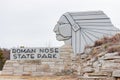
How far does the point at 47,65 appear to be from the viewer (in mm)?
21453

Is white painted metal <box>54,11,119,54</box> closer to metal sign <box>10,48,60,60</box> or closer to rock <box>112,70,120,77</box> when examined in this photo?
metal sign <box>10,48,60,60</box>

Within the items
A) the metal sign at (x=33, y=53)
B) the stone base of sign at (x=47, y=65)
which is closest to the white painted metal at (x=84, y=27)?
the stone base of sign at (x=47, y=65)

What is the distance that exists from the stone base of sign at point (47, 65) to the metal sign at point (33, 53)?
0.71 feet

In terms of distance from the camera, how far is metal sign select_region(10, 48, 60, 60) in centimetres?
2139

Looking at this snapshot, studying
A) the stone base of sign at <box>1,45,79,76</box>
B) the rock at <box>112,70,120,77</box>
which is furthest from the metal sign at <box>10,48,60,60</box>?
the rock at <box>112,70,120,77</box>

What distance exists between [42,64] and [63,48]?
145 centimetres

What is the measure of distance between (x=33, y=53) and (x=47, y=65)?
1026mm

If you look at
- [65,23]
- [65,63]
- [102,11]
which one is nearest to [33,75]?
[65,63]

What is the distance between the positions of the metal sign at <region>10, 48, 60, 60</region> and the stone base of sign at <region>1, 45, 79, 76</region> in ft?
0.71

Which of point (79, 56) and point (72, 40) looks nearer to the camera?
point (79, 56)

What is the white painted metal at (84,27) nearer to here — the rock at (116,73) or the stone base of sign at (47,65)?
the stone base of sign at (47,65)

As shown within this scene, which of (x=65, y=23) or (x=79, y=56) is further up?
(x=65, y=23)

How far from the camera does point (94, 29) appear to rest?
838 inches

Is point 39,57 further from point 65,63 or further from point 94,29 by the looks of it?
point 94,29
